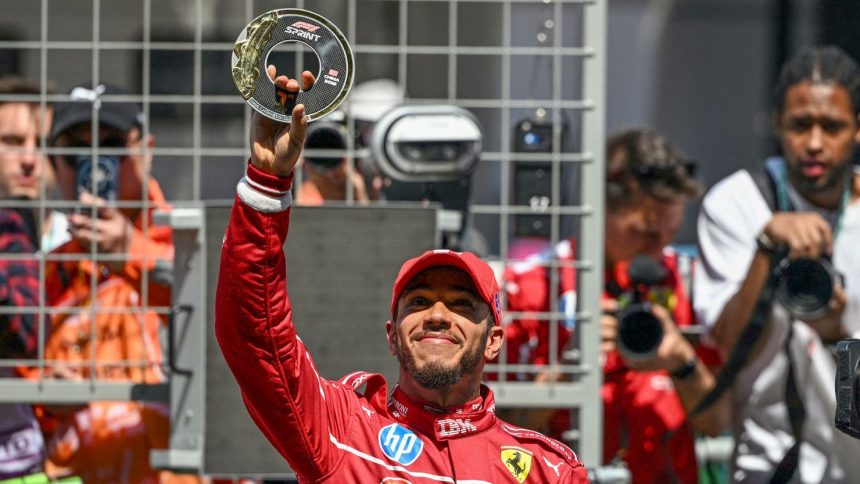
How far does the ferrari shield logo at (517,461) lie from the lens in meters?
3.06

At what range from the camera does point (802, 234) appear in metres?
4.79

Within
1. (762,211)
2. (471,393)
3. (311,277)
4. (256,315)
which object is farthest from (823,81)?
(256,315)

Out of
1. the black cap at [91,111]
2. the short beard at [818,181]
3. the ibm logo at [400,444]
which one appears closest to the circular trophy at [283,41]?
the ibm logo at [400,444]

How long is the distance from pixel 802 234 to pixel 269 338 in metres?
2.44

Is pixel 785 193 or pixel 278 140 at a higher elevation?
pixel 278 140

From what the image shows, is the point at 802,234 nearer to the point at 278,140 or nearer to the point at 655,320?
the point at 655,320

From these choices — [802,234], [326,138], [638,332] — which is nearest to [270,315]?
[326,138]

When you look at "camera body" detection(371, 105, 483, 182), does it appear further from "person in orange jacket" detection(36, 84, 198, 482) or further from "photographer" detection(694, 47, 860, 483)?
"photographer" detection(694, 47, 860, 483)

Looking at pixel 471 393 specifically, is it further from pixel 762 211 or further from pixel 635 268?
pixel 762 211

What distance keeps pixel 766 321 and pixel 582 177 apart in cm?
96

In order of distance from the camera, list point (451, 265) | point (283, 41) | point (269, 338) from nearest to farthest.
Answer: point (269, 338)
point (283, 41)
point (451, 265)

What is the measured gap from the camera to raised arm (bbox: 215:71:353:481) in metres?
2.74

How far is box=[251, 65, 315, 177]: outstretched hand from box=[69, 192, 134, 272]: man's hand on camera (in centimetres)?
160

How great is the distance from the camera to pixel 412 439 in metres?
3.03
